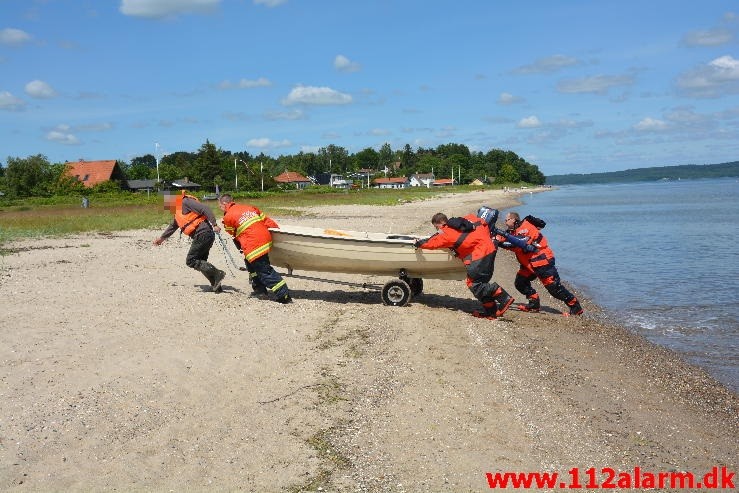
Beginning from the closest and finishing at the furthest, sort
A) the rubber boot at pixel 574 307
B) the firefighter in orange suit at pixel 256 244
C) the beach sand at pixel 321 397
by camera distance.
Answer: the beach sand at pixel 321 397, the firefighter in orange suit at pixel 256 244, the rubber boot at pixel 574 307

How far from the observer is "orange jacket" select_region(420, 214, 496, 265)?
986cm

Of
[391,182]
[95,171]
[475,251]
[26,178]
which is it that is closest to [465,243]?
[475,251]

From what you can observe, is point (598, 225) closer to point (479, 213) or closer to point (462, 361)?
point (479, 213)

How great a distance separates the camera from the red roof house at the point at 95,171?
71.2 meters

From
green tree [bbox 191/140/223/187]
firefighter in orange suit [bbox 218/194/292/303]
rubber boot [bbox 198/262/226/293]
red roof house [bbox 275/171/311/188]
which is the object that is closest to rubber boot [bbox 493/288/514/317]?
firefighter in orange suit [bbox 218/194/292/303]

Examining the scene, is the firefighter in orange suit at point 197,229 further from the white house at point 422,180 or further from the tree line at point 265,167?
the white house at point 422,180

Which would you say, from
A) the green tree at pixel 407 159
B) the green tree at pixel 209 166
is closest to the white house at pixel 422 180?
the green tree at pixel 407 159

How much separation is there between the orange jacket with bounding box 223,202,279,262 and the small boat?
1.04 ft

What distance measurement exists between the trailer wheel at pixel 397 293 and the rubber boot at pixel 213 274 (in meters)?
2.76

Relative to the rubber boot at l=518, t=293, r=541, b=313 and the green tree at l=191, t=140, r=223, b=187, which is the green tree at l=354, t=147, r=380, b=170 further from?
the rubber boot at l=518, t=293, r=541, b=313

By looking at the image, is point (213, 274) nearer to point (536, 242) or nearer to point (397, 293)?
point (397, 293)

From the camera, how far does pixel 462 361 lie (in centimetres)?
768

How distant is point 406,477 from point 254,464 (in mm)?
1142

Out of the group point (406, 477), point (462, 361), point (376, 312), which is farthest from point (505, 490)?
point (376, 312)
